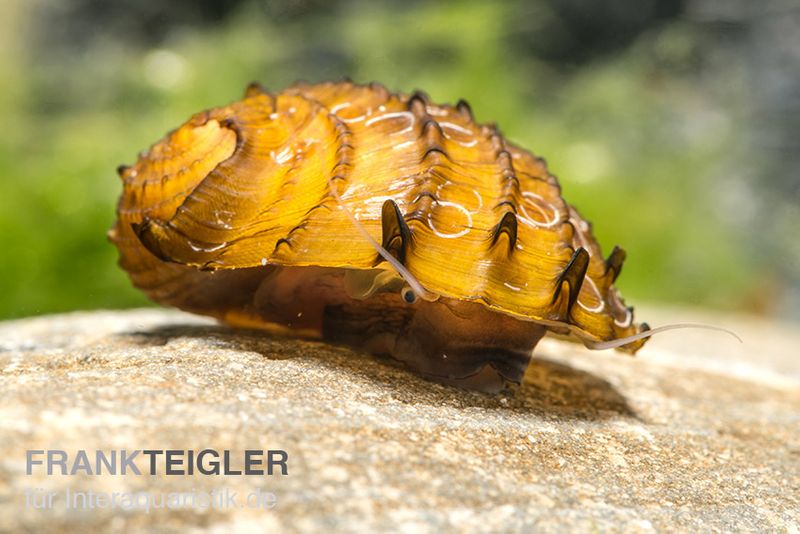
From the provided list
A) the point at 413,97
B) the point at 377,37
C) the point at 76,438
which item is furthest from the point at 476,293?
the point at 377,37

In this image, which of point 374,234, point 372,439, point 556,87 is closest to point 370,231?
point 374,234

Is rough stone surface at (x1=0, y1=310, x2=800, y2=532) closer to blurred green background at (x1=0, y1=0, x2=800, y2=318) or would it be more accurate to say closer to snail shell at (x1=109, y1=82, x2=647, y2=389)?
snail shell at (x1=109, y1=82, x2=647, y2=389)

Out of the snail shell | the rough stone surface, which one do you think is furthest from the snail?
the rough stone surface

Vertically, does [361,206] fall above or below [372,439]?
above

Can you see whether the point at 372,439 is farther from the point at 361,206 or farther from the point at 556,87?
the point at 556,87

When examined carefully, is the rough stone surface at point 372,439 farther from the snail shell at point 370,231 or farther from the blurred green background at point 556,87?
the blurred green background at point 556,87

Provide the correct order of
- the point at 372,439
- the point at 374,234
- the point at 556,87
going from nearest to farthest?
the point at 372,439 → the point at 374,234 → the point at 556,87

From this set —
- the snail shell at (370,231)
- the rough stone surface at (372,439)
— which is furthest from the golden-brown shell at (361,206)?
the rough stone surface at (372,439)
